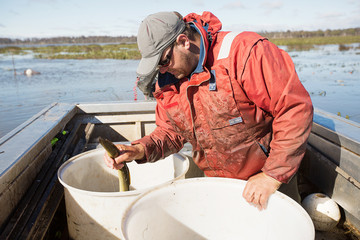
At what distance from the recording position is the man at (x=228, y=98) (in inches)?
62.4

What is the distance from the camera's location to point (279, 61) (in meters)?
1.59

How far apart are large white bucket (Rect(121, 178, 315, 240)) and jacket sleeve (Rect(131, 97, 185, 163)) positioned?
1.42ft

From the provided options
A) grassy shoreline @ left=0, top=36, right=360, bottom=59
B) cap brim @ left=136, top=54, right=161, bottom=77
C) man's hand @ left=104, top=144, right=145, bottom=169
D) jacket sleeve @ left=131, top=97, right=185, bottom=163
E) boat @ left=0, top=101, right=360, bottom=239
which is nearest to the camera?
cap brim @ left=136, top=54, right=161, bottom=77

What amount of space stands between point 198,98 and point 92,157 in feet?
3.87

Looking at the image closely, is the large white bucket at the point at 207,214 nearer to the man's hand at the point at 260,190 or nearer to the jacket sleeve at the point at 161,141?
the man's hand at the point at 260,190

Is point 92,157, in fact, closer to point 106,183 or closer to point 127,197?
point 106,183

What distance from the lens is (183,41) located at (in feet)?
5.65

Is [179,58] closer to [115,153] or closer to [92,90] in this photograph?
[115,153]

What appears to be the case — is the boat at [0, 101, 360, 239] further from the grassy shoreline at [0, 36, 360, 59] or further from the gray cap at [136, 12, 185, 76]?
the grassy shoreline at [0, 36, 360, 59]

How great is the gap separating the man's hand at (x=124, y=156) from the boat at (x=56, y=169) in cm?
59

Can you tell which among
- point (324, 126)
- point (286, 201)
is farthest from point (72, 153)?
point (324, 126)

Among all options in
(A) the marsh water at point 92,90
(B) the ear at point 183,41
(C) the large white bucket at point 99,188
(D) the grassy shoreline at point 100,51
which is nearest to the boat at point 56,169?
(C) the large white bucket at point 99,188

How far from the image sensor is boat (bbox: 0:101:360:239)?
6.10 ft

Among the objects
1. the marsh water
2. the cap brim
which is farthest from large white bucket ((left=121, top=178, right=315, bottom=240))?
the marsh water
